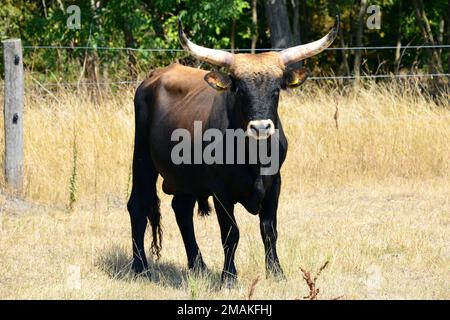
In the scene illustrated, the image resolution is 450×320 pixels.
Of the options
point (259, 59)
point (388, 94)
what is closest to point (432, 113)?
point (388, 94)

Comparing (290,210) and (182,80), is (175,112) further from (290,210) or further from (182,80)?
(290,210)

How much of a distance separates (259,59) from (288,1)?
18.9 meters

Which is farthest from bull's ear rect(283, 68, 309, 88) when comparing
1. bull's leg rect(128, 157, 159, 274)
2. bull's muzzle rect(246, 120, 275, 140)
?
bull's leg rect(128, 157, 159, 274)

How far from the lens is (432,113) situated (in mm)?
12906

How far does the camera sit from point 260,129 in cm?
691

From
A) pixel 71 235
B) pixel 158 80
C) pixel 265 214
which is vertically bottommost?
pixel 71 235

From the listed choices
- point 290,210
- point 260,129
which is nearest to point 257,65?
point 260,129

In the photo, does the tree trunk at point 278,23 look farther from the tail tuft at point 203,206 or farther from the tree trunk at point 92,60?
the tail tuft at point 203,206

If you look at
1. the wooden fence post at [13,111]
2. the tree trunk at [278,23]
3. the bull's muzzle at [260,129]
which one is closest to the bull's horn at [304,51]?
the bull's muzzle at [260,129]

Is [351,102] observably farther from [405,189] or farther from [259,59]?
[259,59]

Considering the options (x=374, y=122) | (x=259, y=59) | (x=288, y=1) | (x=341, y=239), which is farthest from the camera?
(x=288, y=1)

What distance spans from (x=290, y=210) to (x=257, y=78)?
3799 millimetres

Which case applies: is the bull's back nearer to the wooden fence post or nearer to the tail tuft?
the tail tuft

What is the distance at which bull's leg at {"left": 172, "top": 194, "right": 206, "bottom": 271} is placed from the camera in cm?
825
